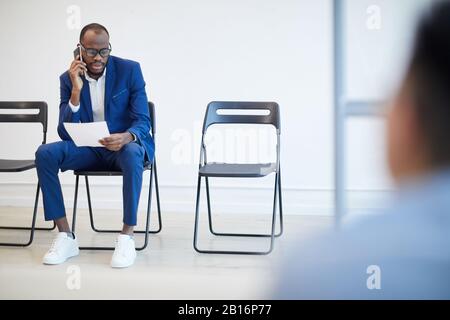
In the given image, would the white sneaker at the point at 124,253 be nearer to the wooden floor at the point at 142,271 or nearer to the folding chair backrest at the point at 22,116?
the wooden floor at the point at 142,271

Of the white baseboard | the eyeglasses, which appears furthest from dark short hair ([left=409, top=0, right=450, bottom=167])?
the white baseboard

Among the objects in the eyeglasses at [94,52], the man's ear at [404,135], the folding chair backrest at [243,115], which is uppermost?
the eyeglasses at [94,52]

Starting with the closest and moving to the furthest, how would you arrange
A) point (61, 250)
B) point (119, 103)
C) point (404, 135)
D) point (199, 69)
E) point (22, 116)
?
point (404, 135) < point (61, 250) < point (119, 103) < point (22, 116) < point (199, 69)

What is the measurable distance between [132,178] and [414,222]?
86.6 inches

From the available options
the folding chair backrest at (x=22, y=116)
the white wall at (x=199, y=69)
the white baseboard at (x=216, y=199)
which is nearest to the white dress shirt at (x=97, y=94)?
the folding chair backrest at (x=22, y=116)

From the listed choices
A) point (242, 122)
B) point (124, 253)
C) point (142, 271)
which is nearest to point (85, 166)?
point (124, 253)

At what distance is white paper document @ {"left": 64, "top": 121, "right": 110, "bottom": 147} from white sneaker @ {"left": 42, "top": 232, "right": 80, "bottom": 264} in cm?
44

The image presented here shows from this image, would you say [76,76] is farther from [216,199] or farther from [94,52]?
[216,199]

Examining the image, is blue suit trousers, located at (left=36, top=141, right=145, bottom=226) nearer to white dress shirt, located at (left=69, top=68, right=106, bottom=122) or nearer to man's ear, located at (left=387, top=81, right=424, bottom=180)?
white dress shirt, located at (left=69, top=68, right=106, bottom=122)

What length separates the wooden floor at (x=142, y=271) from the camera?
2.11 metres

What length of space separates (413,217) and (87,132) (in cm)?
225

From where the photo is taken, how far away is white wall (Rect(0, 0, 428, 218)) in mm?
3391

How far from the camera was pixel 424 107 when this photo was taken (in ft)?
1.03

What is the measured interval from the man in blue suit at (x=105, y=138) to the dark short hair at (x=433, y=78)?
2.17 meters
